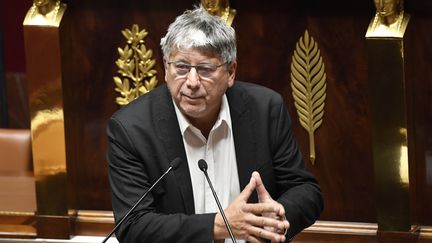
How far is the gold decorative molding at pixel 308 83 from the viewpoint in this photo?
13.8ft

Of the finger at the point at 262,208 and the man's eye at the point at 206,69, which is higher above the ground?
the man's eye at the point at 206,69

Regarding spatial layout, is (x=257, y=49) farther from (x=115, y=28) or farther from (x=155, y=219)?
(x=155, y=219)

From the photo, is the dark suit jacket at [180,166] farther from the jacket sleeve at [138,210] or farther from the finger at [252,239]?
the finger at [252,239]


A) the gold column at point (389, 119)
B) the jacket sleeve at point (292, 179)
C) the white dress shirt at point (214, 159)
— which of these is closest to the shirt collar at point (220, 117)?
the white dress shirt at point (214, 159)

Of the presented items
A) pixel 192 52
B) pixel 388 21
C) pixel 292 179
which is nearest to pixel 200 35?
pixel 192 52

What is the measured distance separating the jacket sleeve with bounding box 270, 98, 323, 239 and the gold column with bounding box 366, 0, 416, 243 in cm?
69

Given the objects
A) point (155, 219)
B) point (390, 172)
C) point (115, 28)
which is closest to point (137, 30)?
point (115, 28)

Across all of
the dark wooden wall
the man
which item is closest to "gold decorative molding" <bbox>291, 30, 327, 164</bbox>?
the dark wooden wall

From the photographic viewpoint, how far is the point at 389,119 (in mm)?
4086

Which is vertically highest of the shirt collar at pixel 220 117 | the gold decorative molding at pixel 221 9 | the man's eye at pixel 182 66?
the gold decorative molding at pixel 221 9

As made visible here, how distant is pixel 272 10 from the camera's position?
424cm

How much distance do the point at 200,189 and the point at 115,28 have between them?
120 cm

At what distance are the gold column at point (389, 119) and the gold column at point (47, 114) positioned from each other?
3.76 ft

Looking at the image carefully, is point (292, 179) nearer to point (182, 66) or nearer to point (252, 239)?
point (252, 239)
